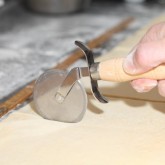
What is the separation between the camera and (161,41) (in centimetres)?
70

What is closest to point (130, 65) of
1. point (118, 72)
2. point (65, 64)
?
point (118, 72)

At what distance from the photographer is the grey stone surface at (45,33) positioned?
123 centimetres

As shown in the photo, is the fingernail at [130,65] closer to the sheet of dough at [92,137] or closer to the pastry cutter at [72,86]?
the pastry cutter at [72,86]

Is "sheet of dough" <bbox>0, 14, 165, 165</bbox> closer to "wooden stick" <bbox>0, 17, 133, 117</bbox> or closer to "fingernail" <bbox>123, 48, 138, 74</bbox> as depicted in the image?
"wooden stick" <bbox>0, 17, 133, 117</bbox>

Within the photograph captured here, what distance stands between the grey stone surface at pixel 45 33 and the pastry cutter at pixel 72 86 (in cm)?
19

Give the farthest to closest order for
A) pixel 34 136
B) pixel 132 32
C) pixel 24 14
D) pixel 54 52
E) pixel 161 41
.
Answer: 1. pixel 24 14
2. pixel 132 32
3. pixel 54 52
4. pixel 34 136
5. pixel 161 41

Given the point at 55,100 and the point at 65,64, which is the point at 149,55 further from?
the point at 65,64

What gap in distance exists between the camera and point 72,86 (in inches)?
32.7

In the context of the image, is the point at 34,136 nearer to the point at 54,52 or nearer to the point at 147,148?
the point at 147,148

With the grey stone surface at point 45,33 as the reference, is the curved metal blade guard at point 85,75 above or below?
above

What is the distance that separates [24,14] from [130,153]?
1.38m

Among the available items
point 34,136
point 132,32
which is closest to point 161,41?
point 34,136

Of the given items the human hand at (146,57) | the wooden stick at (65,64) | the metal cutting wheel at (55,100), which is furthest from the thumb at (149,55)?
the wooden stick at (65,64)

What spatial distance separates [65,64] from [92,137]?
1.60 ft
